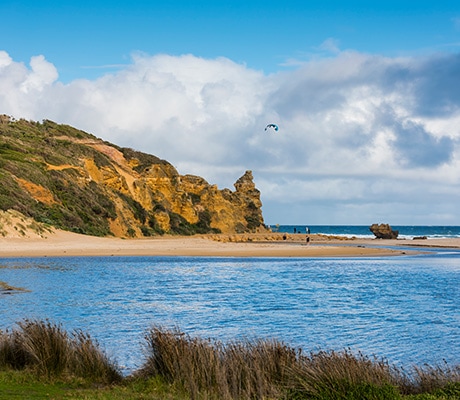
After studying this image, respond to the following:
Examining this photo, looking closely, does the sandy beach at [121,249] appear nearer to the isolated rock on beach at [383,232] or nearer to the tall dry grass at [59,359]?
the tall dry grass at [59,359]

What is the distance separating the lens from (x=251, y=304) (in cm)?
2016

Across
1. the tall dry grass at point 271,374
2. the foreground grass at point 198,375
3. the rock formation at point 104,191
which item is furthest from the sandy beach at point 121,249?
the tall dry grass at point 271,374

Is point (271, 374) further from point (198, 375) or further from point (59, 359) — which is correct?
point (59, 359)

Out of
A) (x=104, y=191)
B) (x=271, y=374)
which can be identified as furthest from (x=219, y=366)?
(x=104, y=191)

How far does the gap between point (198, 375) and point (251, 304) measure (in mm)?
11245

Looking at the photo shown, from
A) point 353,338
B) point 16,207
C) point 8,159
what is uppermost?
point 8,159

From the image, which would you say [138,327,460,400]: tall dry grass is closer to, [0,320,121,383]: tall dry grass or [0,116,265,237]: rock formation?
[0,320,121,383]: tall dry grass

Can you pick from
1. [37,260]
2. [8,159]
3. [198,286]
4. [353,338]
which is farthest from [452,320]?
[8,159]

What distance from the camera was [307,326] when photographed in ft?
52.9

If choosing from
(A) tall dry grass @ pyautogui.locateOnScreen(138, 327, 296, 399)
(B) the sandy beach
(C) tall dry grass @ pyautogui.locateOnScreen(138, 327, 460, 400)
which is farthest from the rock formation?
(C) tall dry grass @ pyautogui.locateOnScreen(138, 327, 460, 400)

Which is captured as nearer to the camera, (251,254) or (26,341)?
(26,341)

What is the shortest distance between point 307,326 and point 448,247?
53.9 metres

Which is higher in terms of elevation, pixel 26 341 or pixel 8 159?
pixel 8 159

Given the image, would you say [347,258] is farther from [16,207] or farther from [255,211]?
[255,211]
